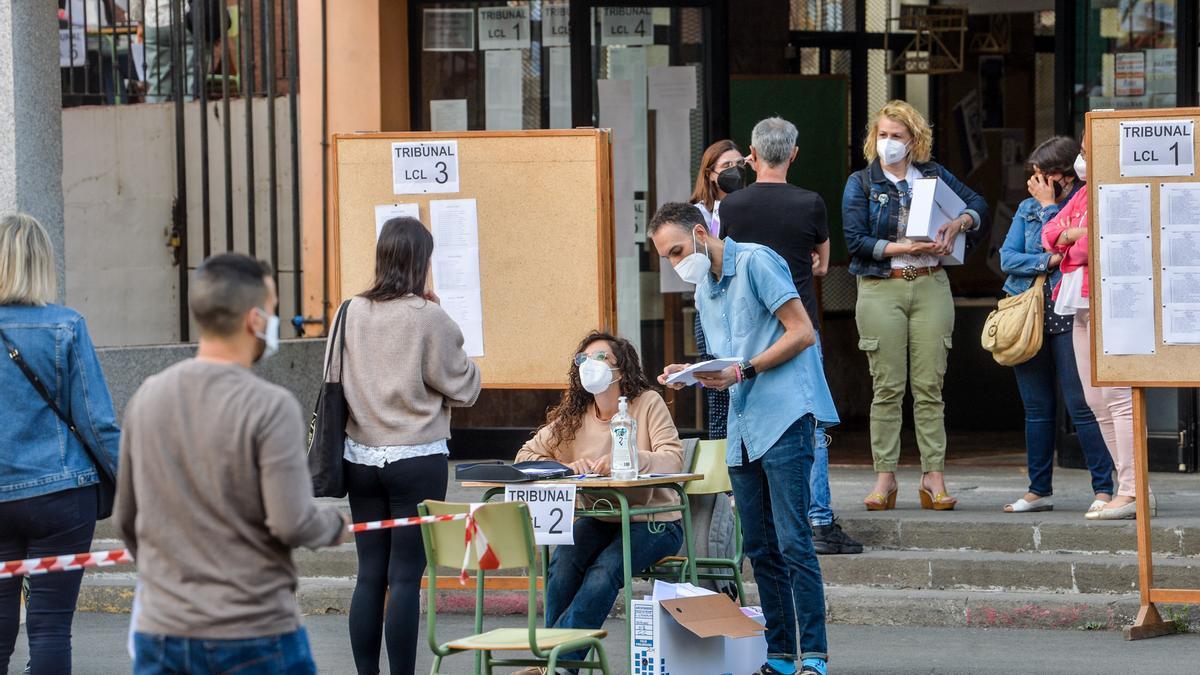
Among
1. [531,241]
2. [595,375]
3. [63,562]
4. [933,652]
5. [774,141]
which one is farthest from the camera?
[531,241]

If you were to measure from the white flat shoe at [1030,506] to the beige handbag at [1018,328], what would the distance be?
2.22 ft

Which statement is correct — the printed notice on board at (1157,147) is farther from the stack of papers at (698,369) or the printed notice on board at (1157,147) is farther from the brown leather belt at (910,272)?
the stack of papers at (698,369)

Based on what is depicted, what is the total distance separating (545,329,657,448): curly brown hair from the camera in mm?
6602

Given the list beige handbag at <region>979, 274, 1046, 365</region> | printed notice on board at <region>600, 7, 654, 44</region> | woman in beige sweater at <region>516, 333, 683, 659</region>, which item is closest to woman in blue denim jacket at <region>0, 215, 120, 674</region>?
woman in beige sweater at <region>516, 333, 683, 659</region>

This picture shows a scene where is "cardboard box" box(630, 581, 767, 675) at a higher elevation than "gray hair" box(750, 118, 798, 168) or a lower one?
lower

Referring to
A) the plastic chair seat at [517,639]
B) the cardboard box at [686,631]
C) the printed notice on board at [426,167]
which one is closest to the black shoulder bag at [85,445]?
the plastic chair seat at [517,639]

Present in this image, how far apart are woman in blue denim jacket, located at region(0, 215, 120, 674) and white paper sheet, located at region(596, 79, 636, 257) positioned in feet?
16.6

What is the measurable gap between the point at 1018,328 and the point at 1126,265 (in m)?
1.20

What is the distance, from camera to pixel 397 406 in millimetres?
6027

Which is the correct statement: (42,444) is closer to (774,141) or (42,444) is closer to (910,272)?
(774,141)

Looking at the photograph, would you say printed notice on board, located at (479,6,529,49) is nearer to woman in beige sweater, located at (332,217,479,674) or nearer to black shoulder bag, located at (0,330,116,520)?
woman in beige sweater, located at (332,217,479,674)

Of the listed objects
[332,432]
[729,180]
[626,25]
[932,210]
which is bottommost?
[332,432]

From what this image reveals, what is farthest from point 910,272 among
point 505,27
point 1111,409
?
point 505,27

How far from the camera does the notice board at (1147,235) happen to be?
674cm
